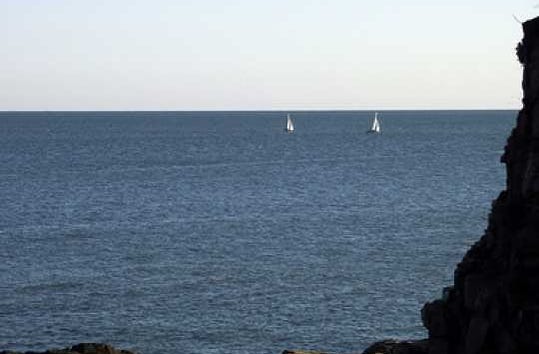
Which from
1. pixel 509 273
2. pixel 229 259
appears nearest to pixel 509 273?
pixel 509 273

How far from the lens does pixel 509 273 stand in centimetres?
2842

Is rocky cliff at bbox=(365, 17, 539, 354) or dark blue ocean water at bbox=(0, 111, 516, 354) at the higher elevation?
rocky cliff at bbox=(365, 17, 539, 354)

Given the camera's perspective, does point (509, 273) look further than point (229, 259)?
No

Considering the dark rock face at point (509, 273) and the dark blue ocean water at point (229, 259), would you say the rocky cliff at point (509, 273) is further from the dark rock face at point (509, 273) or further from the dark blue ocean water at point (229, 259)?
the dark blue ocean water at point (229, 259)

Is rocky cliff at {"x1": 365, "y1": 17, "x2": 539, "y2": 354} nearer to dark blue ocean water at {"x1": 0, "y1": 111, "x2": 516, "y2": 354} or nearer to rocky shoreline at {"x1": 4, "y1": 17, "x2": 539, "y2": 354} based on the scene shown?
rocky shoreline at {"x1": 4, "y1": 17, "x2": 539, "y2": 354}

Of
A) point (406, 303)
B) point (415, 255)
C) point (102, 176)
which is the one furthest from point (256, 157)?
point (406, 303)

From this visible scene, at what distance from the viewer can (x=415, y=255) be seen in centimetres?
7431

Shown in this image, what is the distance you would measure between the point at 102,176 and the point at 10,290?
295 ft

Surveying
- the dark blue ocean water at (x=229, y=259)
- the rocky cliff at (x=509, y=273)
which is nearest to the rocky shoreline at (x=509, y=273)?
the rocky cliff at (x=509, y=273)

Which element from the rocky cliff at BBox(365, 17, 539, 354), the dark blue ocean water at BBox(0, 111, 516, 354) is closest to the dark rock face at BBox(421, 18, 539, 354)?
the rocky cliff at BBox(365, 17, 539, 354)

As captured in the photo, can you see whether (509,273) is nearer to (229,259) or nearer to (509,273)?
(509,273)

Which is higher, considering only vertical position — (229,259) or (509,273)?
(509,273)

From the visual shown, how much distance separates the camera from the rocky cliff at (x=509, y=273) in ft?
91.1

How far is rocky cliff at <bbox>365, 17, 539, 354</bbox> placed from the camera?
91.1 ft
